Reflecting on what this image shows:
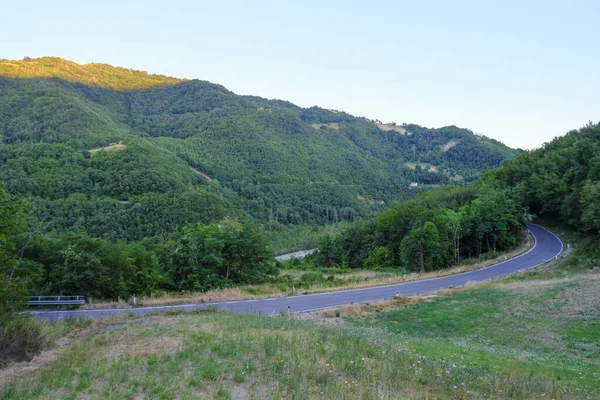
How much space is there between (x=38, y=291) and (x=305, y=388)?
1928cm

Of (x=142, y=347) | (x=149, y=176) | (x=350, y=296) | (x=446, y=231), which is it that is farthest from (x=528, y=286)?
(x=149, y=176)

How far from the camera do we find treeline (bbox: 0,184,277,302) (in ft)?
64.0

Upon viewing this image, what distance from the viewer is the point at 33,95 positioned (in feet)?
558

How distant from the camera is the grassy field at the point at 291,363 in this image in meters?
7.73

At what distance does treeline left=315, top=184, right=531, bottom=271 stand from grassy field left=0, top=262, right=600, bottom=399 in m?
23.0

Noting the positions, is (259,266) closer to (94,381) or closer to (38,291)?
(38,291)

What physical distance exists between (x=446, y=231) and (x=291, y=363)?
3767 cm

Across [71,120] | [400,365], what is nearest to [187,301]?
[400,365]

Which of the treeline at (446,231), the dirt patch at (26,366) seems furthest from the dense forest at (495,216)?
the dirt patch at (26,366)

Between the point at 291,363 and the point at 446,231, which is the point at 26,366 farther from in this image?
the point at 446,231

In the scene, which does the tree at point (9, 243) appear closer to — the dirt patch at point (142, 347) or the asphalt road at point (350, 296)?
the asphalt road at point (350, 296)

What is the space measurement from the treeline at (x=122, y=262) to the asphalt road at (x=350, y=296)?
361 cm

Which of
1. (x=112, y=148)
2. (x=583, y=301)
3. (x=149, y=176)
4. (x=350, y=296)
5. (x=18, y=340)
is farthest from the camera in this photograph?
(x=112, y=148)

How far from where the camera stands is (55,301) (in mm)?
18953
